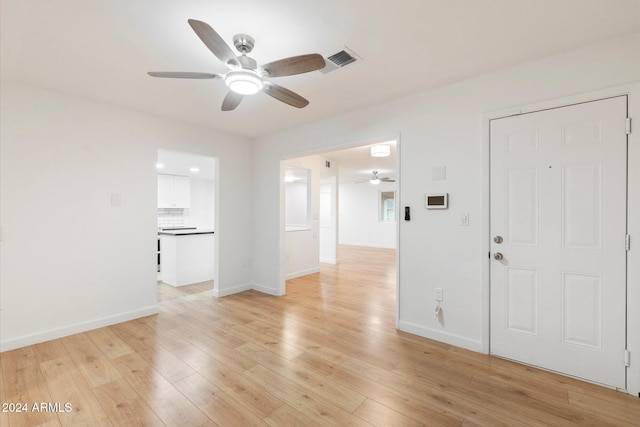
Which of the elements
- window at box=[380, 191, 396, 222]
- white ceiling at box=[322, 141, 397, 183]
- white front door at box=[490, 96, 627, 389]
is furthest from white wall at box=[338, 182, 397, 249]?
white front door at box=[490, 96, 627, 389]

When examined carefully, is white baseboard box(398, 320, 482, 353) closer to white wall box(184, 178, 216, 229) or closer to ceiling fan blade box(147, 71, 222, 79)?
ceiling fan blade box(147, 71, 222, 79)

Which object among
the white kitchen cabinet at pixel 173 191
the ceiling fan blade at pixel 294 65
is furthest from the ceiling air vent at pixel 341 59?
the white kitchen cabinet at pixel 173 191

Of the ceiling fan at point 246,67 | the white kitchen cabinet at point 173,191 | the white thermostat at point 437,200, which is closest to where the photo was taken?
the ceiling fan at point 246,67

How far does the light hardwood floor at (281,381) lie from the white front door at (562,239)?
0.27 meters

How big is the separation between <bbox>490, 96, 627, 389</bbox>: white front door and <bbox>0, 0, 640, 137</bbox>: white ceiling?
24.8 inches

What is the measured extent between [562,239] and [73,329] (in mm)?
4911

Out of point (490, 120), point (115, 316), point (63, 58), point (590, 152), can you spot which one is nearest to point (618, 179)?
point (590, 152)

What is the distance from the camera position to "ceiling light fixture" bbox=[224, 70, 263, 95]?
1909 mm

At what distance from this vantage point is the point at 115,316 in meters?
3.28

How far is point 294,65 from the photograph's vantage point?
1.81 meters

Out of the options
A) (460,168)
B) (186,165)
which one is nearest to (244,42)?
(460,168)

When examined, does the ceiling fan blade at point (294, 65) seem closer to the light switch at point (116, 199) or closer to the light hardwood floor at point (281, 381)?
the light hardwood floor at point (281, 381)

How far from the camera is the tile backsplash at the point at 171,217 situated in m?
7.46

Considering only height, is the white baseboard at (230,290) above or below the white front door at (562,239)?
below
